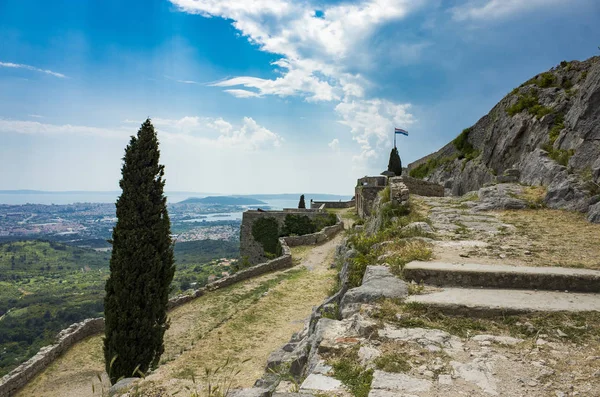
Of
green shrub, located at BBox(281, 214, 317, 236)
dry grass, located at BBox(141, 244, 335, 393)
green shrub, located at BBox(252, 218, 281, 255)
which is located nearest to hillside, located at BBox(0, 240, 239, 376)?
dry grass, located at BBox(141, 244, 335, 393)

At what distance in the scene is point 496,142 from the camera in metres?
24.0

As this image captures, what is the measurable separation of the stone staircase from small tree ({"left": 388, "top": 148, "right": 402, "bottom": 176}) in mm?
44040

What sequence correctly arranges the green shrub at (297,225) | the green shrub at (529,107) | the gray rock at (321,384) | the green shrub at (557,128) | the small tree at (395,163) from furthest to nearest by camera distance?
the small tree at (395,163) < the green shrub at (297,225) < the green shrub at (529,107) < the green shrub at (557,128) < the gray rock at (321,384)

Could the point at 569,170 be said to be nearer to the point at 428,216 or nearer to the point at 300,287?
the point at 428,216

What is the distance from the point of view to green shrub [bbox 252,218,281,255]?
2895cm

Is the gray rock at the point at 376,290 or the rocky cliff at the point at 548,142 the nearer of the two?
the gray rock at the point at 376,290

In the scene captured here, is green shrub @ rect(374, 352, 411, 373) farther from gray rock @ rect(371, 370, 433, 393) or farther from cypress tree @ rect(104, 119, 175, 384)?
cypress tree @ rect(104, 119, 175, 384)

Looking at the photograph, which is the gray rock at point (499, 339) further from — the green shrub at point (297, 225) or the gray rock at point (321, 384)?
the green shrub at point (297, 225)

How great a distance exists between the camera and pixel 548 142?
17.4 meters

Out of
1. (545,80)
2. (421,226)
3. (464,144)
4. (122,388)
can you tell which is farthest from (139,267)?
(464,144)

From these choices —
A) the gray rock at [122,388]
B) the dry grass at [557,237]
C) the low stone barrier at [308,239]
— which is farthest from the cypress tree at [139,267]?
the low stone barrier at [308,239]

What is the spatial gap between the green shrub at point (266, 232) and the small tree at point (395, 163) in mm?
24793

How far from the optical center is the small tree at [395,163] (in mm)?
48969

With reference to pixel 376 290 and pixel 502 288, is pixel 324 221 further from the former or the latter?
pixel 376 290
